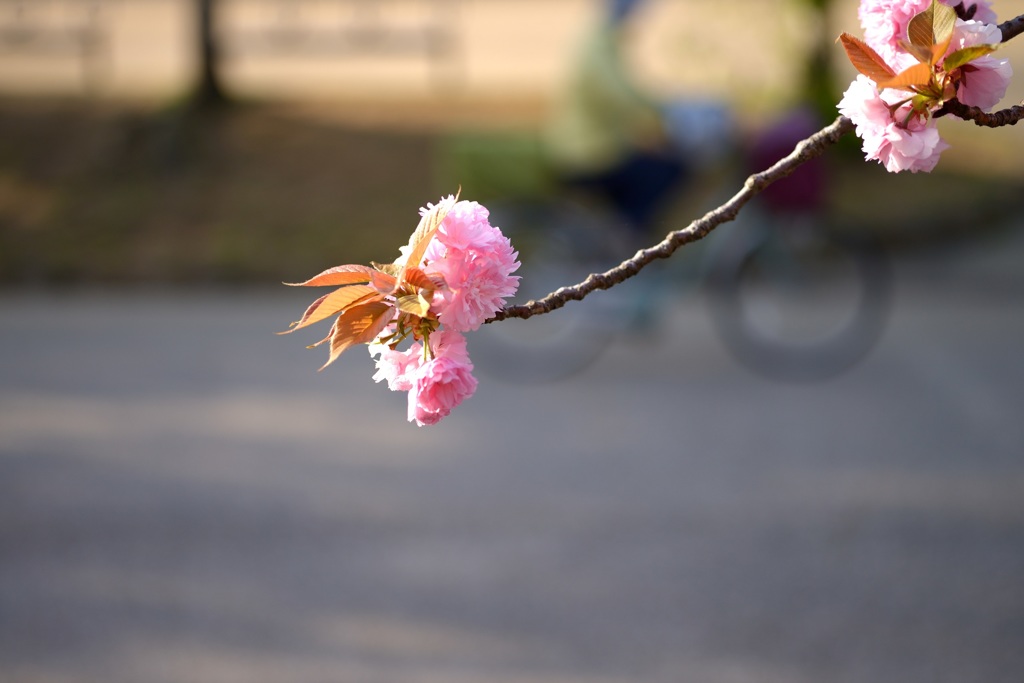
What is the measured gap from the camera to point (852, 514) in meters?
4.52

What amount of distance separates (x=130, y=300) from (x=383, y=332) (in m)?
6.97

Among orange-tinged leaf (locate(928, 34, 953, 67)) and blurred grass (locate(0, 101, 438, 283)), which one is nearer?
orange-tinged leaf (locate(928, 34, 953, 67))

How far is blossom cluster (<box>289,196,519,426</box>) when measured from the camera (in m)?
1.20

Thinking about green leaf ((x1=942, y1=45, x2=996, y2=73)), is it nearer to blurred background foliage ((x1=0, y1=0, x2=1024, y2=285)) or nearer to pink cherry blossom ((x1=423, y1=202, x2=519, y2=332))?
pink cherry blossom ((x1=423, y1=202, x2=519, y2=332))

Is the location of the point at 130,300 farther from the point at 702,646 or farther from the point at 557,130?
the point at 702,646

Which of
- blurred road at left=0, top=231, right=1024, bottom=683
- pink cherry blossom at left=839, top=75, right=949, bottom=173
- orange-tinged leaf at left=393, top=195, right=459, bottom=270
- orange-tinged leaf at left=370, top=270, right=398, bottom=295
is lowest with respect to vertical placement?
orange-tinged leaf at left=370, top=270, right=398, bottom=295

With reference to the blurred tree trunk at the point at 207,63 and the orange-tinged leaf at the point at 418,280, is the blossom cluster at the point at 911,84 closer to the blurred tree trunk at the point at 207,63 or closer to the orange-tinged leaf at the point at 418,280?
the orange-tinged leaf at the point at 418,280

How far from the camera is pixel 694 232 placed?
1.28m

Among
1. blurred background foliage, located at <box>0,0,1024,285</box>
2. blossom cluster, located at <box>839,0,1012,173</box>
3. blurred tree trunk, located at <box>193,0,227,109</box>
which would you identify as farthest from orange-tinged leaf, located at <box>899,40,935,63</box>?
blurred tree trunk, located at <box>193,0,227,109</box>

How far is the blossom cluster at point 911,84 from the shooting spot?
1169 mm

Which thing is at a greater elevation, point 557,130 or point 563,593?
point 557,130

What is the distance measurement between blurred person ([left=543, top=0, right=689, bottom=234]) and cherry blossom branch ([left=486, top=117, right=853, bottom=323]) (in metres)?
4.55

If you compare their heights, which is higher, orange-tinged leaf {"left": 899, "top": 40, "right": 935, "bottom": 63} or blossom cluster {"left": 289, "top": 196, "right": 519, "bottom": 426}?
orange-tinged leaf {"left": 899, "top": 40, "right": 935, "bottom": 63}

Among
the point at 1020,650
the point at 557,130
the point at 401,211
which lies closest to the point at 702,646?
the point at 1020,650
